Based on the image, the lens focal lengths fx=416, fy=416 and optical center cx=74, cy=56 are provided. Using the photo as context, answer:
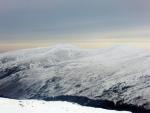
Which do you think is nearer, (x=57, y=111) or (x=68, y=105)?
(x=57, y=111)

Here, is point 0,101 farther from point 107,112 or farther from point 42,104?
point 107,112

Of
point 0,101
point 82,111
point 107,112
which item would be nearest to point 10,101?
point 0,101

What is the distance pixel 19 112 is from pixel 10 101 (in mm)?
5728

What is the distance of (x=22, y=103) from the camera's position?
171 ft

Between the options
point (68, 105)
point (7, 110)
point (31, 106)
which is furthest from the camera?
point (68, 105)

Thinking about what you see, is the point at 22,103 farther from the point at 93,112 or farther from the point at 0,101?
the point at 93,112

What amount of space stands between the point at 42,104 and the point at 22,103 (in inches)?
120

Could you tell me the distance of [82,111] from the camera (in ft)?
174

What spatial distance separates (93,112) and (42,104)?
6707mm

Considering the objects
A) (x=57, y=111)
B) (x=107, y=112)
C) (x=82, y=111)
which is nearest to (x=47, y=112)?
(x=57, y=111)

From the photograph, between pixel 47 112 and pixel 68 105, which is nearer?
pixel 47 112

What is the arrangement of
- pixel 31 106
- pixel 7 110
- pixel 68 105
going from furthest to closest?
pixel 68 105 → pixel 31 106 → pixel 7 110

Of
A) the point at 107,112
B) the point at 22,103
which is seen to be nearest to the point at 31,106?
the point at 22,103

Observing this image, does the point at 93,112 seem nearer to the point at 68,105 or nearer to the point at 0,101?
the point at 68,105
